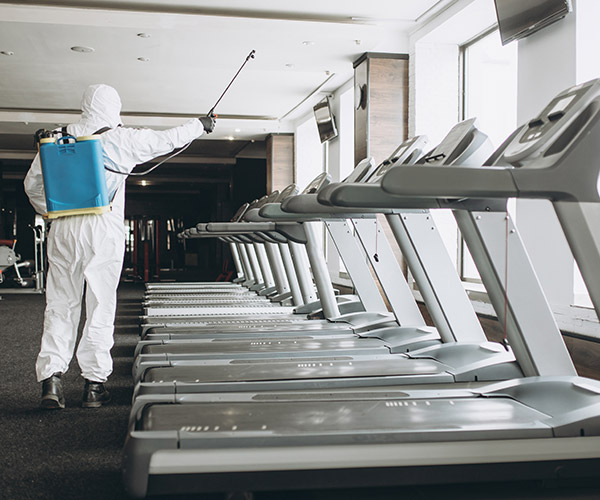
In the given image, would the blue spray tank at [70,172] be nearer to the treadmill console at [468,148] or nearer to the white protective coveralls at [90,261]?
the white protective coveralls at [90,261]

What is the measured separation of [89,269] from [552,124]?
81.6 inches

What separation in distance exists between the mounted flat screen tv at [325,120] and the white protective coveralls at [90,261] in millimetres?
5127

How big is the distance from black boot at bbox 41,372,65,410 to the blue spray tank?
76cm

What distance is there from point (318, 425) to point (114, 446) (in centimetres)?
97

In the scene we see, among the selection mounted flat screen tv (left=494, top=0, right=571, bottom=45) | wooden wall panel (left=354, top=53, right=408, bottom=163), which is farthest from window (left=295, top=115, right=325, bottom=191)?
mounted flat screen tv (left=494, top=0, right=571, bottom=45)

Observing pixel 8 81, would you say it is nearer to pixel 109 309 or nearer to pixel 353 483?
pixel 109 309

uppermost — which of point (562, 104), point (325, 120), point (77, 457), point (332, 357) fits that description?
point (325, 120)

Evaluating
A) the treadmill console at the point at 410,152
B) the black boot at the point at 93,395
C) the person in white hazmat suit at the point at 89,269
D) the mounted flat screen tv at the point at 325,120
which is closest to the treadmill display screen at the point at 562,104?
the treadmill console at the point at 410,152

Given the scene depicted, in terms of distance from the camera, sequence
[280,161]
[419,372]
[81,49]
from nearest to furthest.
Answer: [419,372], [81,49], [280,161]

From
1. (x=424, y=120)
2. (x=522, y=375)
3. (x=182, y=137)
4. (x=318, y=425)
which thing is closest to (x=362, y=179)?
(x=182, y=137)

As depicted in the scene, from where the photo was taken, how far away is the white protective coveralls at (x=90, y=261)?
9.73ft

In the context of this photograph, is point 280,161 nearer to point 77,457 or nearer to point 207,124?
point 207,124

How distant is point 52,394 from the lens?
116 inches

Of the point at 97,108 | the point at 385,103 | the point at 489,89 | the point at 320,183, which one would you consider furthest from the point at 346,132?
the point at 97,108
